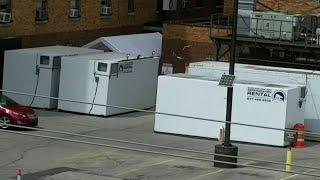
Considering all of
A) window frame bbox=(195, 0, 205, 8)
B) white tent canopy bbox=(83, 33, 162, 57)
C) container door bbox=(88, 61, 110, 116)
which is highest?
window frame bbox=(195, 0, 205, 8)

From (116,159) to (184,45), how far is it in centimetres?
1946

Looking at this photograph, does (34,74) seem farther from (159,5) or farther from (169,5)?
(159,5)

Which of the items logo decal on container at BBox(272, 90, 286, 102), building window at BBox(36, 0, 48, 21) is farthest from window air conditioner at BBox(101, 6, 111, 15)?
logo decal on container at BBox(272, 90, 286, 102)

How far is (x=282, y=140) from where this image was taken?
1134 inches

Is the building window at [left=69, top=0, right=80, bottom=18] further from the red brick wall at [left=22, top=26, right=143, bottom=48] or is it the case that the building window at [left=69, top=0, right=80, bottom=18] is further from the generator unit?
the generator unit

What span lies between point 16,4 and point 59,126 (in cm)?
1083

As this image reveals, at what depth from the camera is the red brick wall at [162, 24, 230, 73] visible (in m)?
42.6

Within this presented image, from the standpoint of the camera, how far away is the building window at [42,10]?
4119 centimetres

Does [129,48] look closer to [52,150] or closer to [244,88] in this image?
[244,88]

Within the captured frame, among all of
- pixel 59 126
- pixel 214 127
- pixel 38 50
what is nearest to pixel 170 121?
pixel 214 127

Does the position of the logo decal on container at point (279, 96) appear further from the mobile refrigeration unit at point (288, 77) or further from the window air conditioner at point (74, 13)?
the window air conditioner at point (74, 13)

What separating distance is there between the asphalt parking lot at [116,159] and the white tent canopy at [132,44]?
9042 mm

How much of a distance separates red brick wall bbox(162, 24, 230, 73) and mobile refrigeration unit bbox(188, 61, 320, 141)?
924cm

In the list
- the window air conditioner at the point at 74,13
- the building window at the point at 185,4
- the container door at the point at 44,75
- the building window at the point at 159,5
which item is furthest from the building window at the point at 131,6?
the container door at the point at 44,75
